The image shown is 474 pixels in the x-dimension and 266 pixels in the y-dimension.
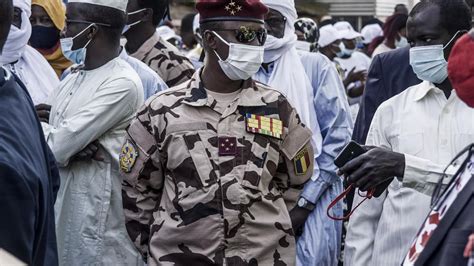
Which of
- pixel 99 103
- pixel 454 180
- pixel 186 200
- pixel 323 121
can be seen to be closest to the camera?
pixel 454 180

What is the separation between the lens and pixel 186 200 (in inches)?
199

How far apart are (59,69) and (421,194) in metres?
3.66

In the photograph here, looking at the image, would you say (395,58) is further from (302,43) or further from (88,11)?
(88,11)

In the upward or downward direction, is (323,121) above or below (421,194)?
below

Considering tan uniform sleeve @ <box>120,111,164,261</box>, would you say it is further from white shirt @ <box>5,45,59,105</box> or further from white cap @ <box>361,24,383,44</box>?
white cap @ <box>361,24,383,44</box>

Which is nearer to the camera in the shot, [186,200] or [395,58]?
[186,200]

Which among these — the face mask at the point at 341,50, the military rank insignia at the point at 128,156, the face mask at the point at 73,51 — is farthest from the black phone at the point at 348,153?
the face mask at the point at 341,50

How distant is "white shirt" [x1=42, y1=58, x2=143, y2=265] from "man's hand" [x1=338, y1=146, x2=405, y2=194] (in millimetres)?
1738

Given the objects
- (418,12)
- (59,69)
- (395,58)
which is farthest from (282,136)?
(59,69)

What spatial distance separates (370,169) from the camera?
4.59 metres

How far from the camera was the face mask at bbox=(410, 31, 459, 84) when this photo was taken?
5.36 meters

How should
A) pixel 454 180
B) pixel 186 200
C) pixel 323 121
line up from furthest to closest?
pixel 323 121 → pixel 186 200 → pixel 454 180

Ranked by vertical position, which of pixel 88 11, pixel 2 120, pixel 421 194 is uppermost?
pixel 2 120

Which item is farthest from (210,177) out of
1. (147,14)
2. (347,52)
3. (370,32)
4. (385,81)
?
(370,32)
